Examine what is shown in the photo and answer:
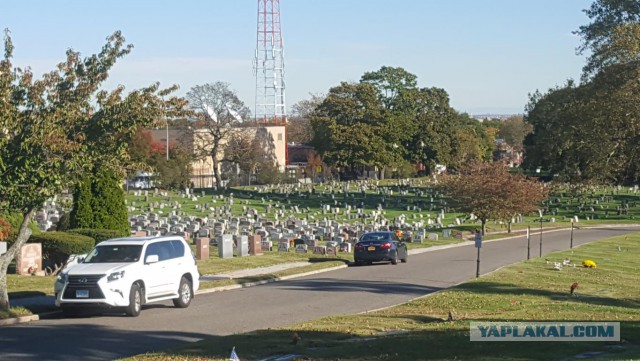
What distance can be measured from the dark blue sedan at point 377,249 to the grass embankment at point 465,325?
5986mm

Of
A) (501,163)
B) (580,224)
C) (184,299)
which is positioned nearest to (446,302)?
(184,299)

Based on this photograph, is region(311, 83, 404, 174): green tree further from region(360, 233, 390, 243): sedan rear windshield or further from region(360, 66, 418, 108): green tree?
region(360, 233, 390, 243): sedan rear windshield

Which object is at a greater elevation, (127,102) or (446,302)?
(127,102)

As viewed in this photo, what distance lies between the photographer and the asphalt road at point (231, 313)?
16.3 m

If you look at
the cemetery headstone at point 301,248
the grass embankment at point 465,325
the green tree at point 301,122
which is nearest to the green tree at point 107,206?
the cemetery headstone at point 301,248

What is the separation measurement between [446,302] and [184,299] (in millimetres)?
6200

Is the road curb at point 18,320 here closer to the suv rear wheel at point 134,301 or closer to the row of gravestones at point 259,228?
the suv rear wheel at point 134,301

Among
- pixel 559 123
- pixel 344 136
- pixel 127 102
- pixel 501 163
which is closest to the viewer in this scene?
pixel 127 102

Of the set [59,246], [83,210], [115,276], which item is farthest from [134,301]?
[83,210]

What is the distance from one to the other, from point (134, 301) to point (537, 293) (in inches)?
444

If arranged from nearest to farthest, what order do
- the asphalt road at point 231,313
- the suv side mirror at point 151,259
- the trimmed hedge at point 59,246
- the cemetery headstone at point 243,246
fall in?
the asphalt road at point 231,313
the suv side mirror at point 151,259
the trimmed hedge at point 59,246
the cemetery headstone at point 243,246

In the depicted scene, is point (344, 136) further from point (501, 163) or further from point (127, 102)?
point (127, 102)

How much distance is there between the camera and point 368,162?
Result: 358 ft

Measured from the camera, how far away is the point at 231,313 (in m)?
21.7
